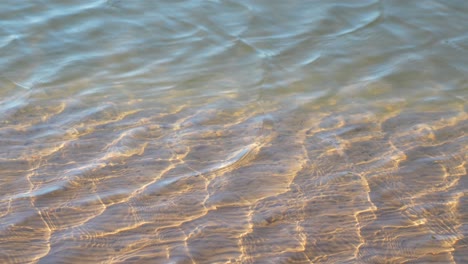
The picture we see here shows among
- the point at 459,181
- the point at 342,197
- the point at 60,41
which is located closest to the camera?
the point at 342,197

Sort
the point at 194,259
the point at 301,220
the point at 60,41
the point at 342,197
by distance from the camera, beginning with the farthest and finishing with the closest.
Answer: the point at 60,41, the point at 342,197, the point at 301,220, the point at 194,259

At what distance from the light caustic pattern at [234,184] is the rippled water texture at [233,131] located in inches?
0.5

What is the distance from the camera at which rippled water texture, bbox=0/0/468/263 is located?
413 cm

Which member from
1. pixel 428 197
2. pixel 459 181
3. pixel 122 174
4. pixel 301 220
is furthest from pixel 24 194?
pixel 459 181

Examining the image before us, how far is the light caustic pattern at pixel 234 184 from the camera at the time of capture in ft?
13.2

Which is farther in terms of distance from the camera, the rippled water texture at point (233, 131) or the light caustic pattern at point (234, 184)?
the rippled water texture at point (233, 131)

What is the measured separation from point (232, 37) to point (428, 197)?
3.42m

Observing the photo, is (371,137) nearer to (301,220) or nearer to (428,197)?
(428,197)

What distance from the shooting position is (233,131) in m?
5.55

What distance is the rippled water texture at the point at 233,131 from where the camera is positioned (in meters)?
4.13

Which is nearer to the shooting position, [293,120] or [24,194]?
[24,194]

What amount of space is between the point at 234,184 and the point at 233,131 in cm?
89

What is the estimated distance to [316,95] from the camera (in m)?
6.35

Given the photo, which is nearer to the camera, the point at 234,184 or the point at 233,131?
the point at 234,184
